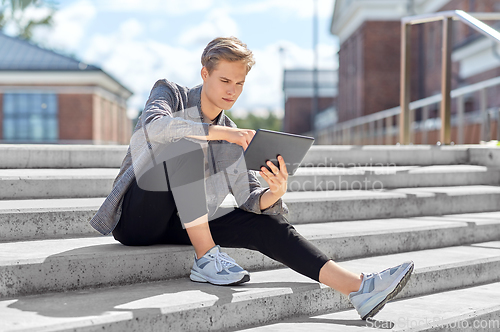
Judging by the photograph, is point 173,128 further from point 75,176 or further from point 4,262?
point 75,176

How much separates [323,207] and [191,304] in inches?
60.7

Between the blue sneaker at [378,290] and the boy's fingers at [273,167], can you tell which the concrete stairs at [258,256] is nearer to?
the blue sneaker at [378,290]

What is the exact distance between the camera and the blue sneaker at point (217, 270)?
235 cm

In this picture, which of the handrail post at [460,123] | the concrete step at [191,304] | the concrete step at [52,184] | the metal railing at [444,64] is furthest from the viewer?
the handrail post at [460,123]

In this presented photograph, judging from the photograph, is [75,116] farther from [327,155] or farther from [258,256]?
[258,256]

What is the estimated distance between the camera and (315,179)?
3.91 metres

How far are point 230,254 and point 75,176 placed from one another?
3.87 feet

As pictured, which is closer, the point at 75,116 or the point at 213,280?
the point at 213,280

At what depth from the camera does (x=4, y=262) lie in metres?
2.17

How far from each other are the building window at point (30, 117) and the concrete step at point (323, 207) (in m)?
18.2

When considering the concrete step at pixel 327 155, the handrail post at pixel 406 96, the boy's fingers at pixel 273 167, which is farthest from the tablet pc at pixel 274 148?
the handrail post at pixel 406 96

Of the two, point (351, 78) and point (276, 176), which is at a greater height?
point (351, 78)

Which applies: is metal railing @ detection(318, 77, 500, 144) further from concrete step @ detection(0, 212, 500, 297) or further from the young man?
the young man

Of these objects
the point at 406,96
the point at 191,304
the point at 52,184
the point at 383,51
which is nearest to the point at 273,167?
the point at 191,304
